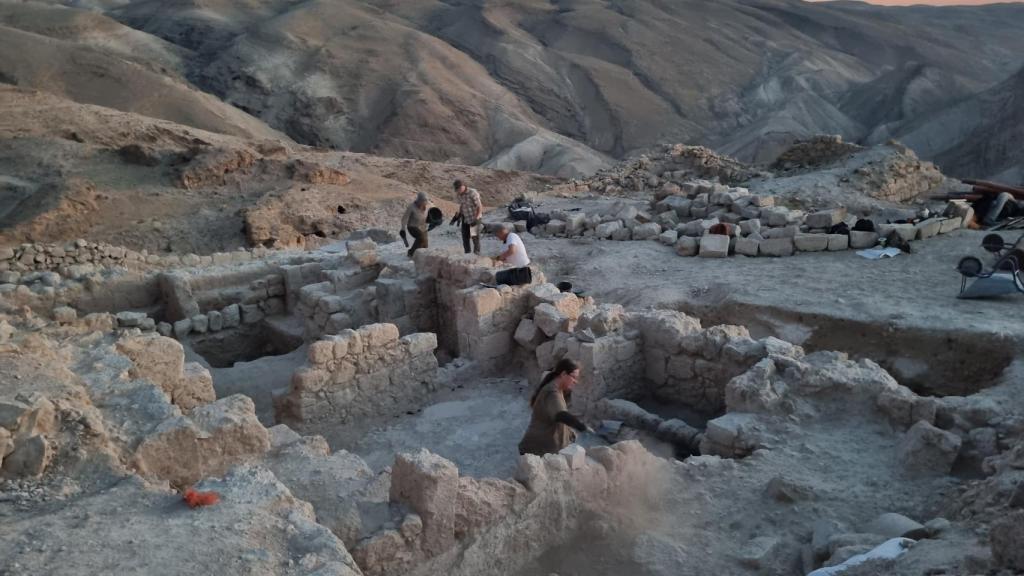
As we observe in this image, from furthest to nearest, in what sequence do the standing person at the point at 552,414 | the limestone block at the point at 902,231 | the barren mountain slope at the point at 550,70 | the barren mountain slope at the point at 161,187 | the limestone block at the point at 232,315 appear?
the barren mountain slope at the point at 550,70, the barren mountain slope at the point at 161,187, the limestone block at the point at 902,231, the limestone block at the point at 232,315, the standing person at the point at 552,414

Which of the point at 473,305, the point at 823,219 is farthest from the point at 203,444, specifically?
the point at 823,219

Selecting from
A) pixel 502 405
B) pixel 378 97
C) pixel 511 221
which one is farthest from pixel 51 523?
pixel 378 97

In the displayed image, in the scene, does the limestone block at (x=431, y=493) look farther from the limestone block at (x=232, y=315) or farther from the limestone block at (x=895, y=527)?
the limestone block at (x=232, y=315)

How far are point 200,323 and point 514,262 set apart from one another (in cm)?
439

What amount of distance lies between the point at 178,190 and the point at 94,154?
10.2 feet

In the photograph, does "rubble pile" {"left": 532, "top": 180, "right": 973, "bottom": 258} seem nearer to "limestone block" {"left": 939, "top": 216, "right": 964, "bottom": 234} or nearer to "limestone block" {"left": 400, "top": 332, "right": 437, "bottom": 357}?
"limestone block" {"left": 939, "top": 216, "right": 964, "bottom": 234}

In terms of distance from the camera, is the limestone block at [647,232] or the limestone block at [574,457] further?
the limestone block at [647,232]

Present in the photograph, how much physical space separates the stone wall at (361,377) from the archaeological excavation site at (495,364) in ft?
0.11

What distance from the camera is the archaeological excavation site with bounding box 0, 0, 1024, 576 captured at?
4.64 meters

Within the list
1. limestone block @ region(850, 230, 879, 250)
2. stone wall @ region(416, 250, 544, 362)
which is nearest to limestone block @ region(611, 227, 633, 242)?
A: limestone block @ region(850, 230, 879, 250)

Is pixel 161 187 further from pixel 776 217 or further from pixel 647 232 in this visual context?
pixel 776 217

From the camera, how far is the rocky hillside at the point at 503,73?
111ft

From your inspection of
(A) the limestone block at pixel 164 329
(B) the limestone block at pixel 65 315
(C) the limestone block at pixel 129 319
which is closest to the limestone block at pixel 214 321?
(A) the limestone block at pixel 164 329

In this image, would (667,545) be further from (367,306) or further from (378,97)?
(378,97)
